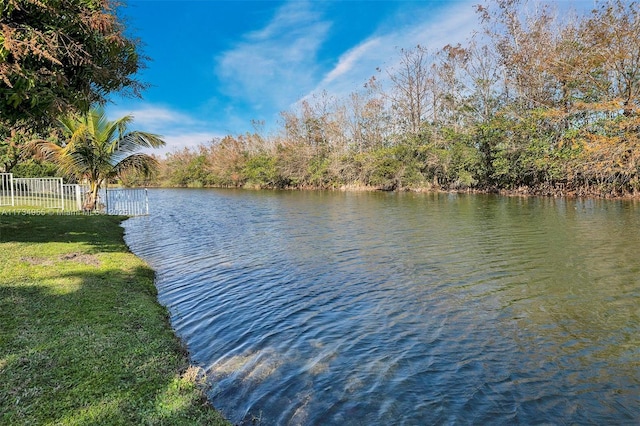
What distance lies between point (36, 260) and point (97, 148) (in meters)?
11.2

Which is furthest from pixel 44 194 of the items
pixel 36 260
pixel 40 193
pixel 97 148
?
pixel 36 260

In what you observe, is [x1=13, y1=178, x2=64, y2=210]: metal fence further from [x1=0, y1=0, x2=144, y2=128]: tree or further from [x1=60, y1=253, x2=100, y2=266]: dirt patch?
[x1=0, y1=0, x2=144, y2=128]: tree

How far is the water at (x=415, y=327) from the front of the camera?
415 centimetres

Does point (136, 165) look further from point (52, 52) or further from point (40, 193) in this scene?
point (52, 52)

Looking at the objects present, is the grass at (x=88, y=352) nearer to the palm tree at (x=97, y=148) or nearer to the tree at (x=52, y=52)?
the tree at (x=52, y=52)

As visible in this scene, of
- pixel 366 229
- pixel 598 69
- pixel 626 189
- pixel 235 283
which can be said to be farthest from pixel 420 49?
pixel 235 283

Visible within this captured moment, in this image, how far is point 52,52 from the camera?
670 centimetres

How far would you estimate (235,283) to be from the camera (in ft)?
29.8

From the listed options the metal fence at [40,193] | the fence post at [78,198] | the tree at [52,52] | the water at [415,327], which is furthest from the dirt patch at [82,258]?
the metal fence at [40,193]

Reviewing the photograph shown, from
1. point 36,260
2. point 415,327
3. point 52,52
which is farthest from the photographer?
point 36,260

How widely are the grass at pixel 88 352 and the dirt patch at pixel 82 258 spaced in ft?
1.11

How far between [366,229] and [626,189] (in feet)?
71.2

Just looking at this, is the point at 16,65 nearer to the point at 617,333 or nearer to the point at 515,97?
the point at 617,333

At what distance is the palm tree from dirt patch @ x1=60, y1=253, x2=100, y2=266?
33.0ft
